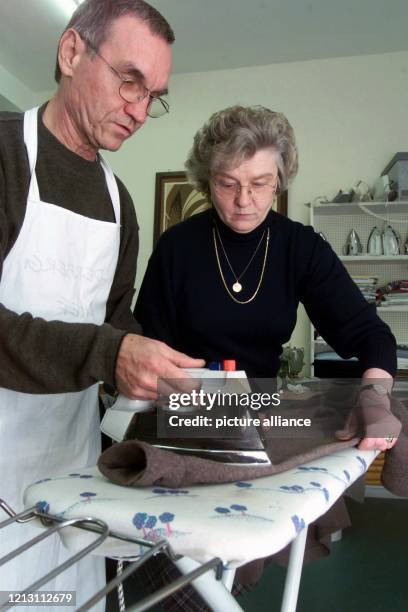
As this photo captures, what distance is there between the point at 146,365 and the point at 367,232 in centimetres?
300

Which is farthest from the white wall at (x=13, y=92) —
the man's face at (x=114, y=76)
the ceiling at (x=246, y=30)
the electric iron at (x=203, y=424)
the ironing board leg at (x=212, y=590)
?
the ironing board leg at (x=212, y=590)

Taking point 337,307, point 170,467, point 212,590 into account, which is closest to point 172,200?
point 337,307

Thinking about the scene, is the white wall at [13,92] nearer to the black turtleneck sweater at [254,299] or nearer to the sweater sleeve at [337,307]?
the black turtleneck sweater at [254,299]

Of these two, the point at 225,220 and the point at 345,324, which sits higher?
the point at 225,220

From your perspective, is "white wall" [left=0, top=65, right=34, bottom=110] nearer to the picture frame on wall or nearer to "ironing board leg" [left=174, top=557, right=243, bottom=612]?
the picture frame on wall

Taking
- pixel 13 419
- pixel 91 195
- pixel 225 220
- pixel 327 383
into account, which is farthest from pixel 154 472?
pixel 225 220

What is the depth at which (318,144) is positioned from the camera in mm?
3619

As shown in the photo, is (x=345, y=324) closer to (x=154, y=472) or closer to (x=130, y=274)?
(x=130, y=274)

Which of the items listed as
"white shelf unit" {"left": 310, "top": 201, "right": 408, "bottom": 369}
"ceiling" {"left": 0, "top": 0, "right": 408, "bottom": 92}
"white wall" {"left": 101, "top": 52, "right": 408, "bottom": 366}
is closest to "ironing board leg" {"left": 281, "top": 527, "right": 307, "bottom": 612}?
"white shelf unit" {"left": 310, "top": 201, "right": 408, "bottom": 369}

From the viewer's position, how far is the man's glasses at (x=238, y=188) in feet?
4.21

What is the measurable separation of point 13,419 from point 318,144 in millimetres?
3163

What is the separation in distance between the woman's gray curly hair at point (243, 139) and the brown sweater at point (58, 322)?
9.6 inches

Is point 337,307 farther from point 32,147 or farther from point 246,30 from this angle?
point 246,30

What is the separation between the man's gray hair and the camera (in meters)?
1.03
